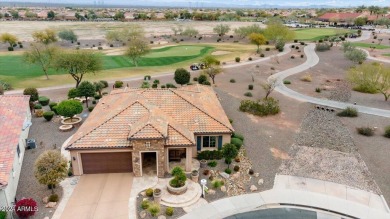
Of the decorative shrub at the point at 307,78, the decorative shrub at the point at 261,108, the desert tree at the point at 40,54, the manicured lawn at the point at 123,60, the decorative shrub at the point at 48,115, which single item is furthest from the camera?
the manicured lawn at the point at 123,60

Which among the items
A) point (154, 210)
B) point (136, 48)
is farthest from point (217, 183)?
point (136, 48)

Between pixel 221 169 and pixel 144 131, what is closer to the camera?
pixel 144 131

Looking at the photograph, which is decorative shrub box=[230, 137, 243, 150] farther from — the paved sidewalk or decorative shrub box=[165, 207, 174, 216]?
the paved sidewalk

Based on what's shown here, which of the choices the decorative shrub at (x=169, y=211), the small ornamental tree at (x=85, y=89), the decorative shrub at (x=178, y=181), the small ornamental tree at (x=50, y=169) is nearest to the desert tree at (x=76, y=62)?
the small ornamental tree at (x=85, y=89)

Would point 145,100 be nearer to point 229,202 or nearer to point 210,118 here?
point 210,118

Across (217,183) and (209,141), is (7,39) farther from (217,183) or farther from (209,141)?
(217,183)

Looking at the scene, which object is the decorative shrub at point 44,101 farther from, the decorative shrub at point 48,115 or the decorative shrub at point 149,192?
the decorative shrub at point 149,192

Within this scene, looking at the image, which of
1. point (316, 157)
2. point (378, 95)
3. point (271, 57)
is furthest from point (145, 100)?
point (271, 57)
